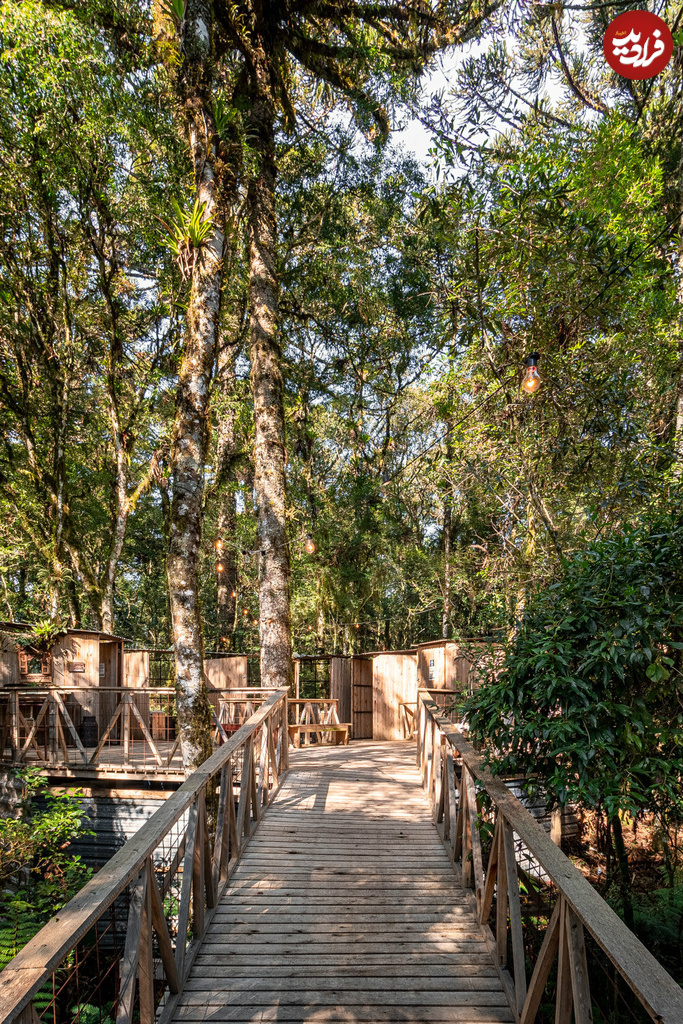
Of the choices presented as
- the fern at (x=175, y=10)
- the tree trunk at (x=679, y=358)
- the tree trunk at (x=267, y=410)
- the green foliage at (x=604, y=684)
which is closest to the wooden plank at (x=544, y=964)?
the green foliage at (x=604, y=684)

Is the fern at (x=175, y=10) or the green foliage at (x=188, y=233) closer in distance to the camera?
the fern at (x=175, y=10)

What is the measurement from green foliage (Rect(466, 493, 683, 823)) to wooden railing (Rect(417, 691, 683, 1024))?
0.35 metres

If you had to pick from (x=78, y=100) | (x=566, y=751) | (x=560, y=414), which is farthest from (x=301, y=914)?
(x=78, y=100)

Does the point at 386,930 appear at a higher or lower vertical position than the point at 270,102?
lower

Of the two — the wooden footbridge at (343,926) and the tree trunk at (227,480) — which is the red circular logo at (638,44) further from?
the tree trunk at (227,480)

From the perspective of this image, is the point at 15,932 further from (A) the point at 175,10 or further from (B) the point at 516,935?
(A) the point at 175,10

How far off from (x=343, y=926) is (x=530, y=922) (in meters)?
1.53

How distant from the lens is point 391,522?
14523 mm

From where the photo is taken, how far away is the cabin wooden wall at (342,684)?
13.4m

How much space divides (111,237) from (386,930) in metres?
13.8

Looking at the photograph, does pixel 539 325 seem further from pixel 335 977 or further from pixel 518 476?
pixel 335 977

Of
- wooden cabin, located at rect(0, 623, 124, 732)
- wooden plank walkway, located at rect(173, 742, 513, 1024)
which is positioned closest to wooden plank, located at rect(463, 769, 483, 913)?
wooden plank walkway, located at rect(173, 742, 513, 1024)

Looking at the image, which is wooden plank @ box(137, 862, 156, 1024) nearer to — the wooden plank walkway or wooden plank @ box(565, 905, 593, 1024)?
the wooden plank walkway

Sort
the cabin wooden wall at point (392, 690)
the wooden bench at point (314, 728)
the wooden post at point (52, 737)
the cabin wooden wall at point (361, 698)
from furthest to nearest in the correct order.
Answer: the cabin wooden wall at point (361, 698)
the cabin wooden wall at point (392, 690)
the wooden bench at point (314, 728)
the wooden post at point (52, 737)
